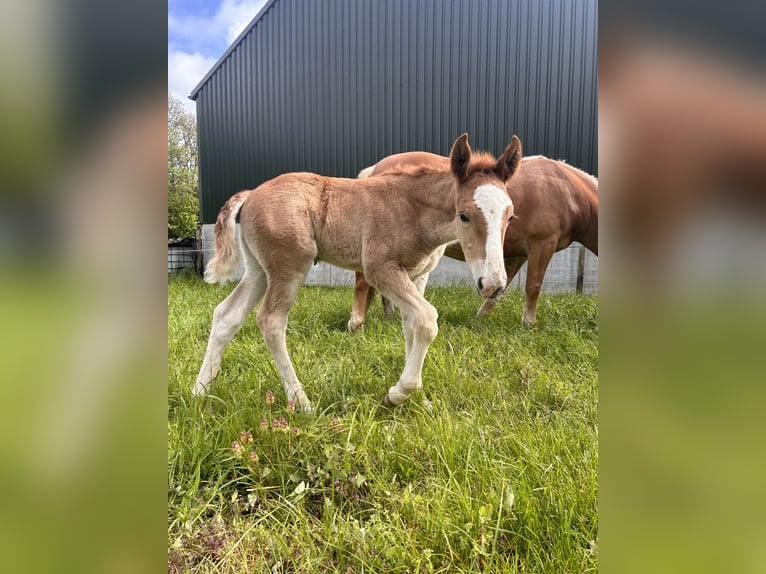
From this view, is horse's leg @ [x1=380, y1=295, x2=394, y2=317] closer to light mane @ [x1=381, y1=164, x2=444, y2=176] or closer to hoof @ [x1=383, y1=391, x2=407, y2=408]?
light mane @ [x1=381, y1=164, x2=444, y2=176]

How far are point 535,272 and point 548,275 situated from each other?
3551 millimetres

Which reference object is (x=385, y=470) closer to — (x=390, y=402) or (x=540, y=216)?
(x=390, y=402)

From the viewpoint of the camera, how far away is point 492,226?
187cm

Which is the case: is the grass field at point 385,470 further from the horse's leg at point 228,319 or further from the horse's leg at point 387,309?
the horse's leg at point 387,309

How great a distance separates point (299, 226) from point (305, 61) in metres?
7.98

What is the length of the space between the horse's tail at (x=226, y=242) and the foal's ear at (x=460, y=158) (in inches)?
48.1

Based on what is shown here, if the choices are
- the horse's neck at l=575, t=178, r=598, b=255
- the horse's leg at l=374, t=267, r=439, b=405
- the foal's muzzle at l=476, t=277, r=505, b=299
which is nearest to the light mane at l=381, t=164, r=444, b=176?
the horse's leg at l=374, t=267, r=439, b=405

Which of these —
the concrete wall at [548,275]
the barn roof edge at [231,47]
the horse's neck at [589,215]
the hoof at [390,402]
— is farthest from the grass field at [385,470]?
the barn roof edge at [231,47]

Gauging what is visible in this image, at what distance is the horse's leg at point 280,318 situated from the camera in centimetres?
207
